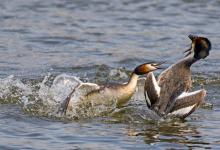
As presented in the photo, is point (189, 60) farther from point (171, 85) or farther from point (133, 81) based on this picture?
point (133, 81)

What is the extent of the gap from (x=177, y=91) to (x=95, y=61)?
4551 mm

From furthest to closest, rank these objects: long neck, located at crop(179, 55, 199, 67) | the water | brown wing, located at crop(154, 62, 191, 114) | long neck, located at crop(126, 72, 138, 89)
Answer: long neck, located at crop(126, 72, 138, 89), long neck, located at crop(179, 55, 199, 67), brown wing, located at crop(154, 62, 191, 114), the water

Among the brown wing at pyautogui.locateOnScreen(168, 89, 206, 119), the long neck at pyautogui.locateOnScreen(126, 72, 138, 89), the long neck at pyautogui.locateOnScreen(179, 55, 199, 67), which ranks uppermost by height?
the long neck at pyautogui.locateOnScreen(179, 55, 199, 67)

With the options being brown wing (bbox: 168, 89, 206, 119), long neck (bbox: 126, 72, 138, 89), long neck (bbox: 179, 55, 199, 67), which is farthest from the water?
long neck (bbox: 179, 55, 199, 67)

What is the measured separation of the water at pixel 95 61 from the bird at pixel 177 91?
22cm

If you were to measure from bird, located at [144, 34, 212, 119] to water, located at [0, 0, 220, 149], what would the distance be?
0.22m

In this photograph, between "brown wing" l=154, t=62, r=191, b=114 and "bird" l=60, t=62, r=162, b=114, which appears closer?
"brown wing" l=154, t=62, r=191, b=114

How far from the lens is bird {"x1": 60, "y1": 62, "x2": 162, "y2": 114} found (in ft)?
41.0

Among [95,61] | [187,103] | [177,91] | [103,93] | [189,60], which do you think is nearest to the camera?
[187,103]

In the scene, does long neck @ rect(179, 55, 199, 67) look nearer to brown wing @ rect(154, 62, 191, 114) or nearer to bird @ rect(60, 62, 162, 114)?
brown wing @ rect(154, 62, 191, 114)

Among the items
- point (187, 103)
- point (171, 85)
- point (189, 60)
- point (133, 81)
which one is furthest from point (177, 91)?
point (133, 81)

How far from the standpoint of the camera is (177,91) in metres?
12.3

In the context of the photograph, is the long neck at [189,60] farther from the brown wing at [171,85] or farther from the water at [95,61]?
the water at [95,61]

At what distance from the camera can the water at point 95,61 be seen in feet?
36.8
